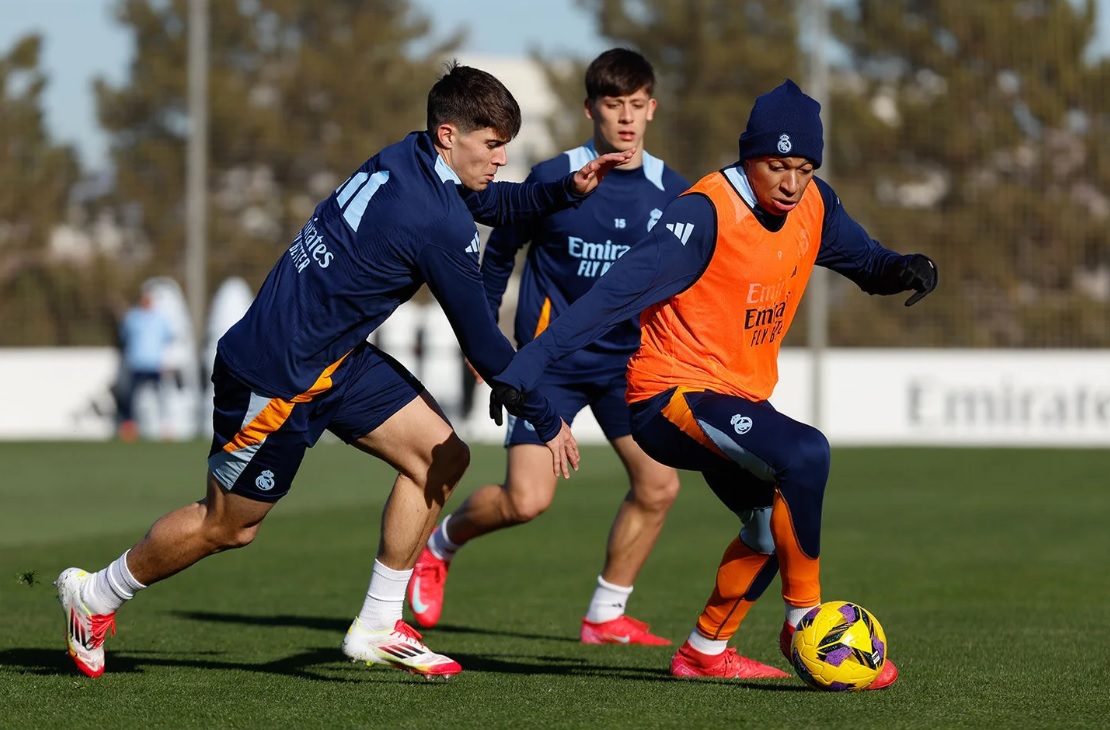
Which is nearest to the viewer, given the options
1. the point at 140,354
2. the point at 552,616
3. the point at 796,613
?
the point at 796,613

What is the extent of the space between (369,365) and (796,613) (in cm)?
170

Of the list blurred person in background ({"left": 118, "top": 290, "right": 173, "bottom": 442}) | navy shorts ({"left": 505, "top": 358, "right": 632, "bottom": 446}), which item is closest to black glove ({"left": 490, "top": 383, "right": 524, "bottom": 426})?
navy shorts ({"left": 505, "top": 358, "right": 632, "bottom": 446})

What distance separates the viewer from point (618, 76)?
7.41 m

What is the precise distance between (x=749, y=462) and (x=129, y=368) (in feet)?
57.8

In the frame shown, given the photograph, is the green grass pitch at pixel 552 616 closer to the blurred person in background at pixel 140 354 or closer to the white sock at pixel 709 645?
the white sock at pixel 709 645

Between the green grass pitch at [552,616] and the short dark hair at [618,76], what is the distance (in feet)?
7.62

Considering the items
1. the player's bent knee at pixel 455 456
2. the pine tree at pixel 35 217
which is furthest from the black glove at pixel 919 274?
the pine tree at pixel 35 217

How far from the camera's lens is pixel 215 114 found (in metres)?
24.8

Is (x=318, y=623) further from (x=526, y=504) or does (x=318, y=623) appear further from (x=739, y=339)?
(x=739, y=339)

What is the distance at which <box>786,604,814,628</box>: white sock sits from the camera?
575cm

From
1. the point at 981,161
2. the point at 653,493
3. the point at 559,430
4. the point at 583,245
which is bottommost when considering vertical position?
the point at 653,493

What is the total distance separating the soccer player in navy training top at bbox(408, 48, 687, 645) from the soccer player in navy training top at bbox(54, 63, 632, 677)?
4.19 ft

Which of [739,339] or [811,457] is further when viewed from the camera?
[739,339]

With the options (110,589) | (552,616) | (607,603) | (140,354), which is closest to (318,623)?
(552,616)
